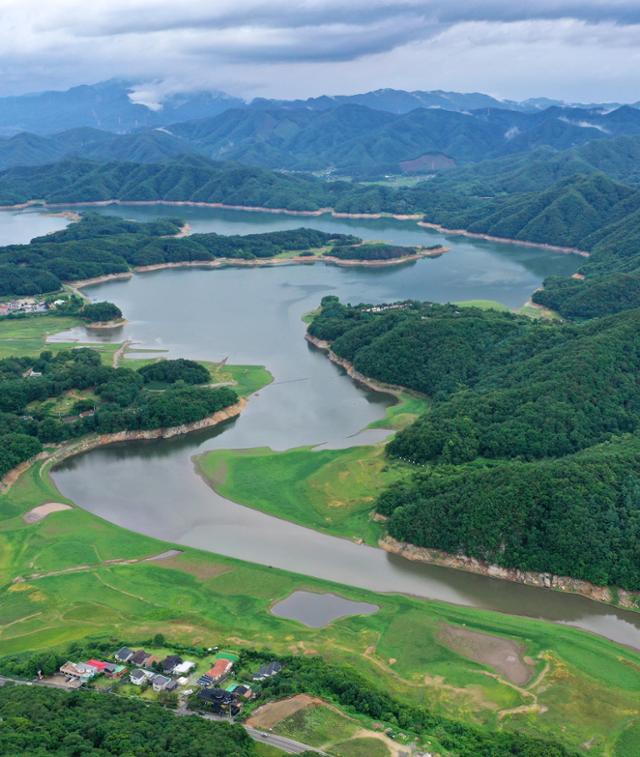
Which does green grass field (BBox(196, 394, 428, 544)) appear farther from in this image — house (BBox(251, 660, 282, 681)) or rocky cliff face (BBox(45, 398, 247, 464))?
house (BBox(251, 660, 282, 681))

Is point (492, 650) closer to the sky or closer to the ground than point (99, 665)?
closer to the ground

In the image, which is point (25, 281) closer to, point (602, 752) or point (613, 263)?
point (613, 263)

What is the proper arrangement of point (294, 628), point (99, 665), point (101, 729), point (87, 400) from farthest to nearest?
point (87, 400)
point (294, 628)
point (99, 665)
point (101, 729)

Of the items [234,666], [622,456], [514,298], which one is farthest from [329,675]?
[514,298]

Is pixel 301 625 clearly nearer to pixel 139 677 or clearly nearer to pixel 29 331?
pixel 139 677

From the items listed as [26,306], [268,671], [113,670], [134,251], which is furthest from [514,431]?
[134,251]

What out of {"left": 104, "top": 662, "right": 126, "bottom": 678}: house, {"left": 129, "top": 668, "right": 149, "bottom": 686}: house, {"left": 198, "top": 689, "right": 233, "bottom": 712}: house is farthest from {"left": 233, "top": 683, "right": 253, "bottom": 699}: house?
{"left": 104, "top": 662, "right": 126, "bottom": 678}: house

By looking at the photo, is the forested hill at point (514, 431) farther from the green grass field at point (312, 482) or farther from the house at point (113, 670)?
the house at point (113, 670)
